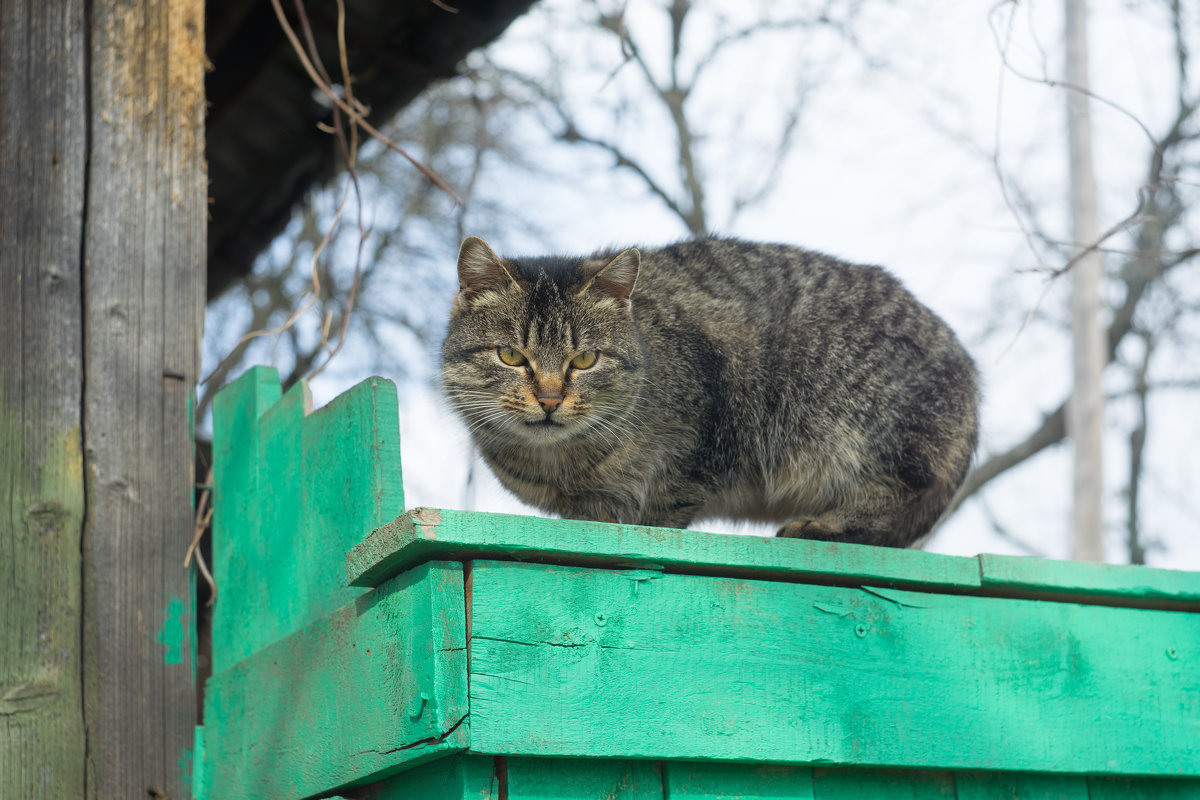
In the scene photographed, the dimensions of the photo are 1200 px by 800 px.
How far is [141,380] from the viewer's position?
7.23 ft

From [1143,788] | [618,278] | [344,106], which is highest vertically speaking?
[344,106]

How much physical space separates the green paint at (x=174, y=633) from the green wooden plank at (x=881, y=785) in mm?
1248

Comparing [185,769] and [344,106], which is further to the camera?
[344,106]

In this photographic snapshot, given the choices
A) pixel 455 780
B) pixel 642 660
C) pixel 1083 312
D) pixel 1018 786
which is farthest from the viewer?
pixel 1083 312

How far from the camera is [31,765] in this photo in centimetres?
194

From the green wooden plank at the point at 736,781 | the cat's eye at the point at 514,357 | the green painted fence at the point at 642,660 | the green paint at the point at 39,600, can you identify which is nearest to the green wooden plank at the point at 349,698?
the green painted fence at the point at 642,660

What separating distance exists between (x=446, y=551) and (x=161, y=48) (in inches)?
60.2

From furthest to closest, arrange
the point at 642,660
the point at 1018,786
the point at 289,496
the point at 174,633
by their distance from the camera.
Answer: the point at 174,633
the point at 289,496
the point at 1018,786
the point at 642,660

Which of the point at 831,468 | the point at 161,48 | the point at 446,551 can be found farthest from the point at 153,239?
the point at 831,468

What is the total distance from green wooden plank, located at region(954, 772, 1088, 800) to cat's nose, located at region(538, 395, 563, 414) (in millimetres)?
1115

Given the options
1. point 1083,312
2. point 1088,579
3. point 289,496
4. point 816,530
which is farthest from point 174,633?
point 1083,312

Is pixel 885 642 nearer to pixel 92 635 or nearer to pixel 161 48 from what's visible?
pixel 92 635

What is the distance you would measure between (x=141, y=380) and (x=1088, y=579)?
6.16 ft

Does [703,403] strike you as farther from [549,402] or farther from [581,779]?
[581,779]
